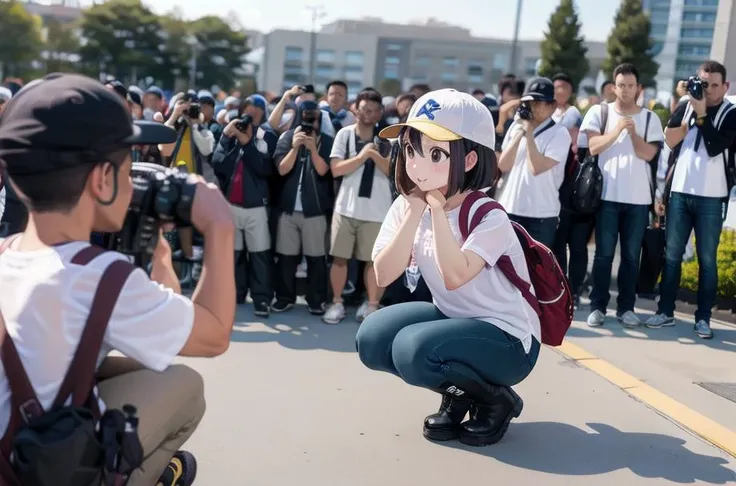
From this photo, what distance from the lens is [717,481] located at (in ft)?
11.1

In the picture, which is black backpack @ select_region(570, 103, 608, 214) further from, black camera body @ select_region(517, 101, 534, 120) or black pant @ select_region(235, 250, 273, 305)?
black pant @ select_region(235, 250, 273, 305)

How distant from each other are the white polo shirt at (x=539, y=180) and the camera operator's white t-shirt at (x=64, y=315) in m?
4.24

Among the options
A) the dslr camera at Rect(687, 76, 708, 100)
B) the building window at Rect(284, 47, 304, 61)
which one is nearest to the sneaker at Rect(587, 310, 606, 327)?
the dslr camera at Rect(687, 76, 708, 100)

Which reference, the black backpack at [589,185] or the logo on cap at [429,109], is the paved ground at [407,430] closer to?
the black backpack at [589,185]

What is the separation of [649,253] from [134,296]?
17.2 ft

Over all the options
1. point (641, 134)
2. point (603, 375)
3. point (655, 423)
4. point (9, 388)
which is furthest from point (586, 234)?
point (9, 388)

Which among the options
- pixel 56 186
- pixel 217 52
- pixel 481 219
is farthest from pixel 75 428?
pixel 217 52

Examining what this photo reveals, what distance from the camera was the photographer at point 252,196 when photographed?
6.19 m

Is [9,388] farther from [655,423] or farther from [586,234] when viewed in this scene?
[586,234]

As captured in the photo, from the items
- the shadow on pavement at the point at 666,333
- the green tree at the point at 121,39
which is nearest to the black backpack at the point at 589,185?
the shadow on pavement at the point at 666,333

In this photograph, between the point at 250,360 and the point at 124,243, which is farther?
the point at 250,360

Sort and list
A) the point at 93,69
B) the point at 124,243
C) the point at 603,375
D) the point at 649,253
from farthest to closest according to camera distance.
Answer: the point at 93,69, the point at 649,253, the point at 603,375, the point at 124,243

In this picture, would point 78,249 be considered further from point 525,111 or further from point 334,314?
point 525,111

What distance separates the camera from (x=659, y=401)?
14.3 ft
